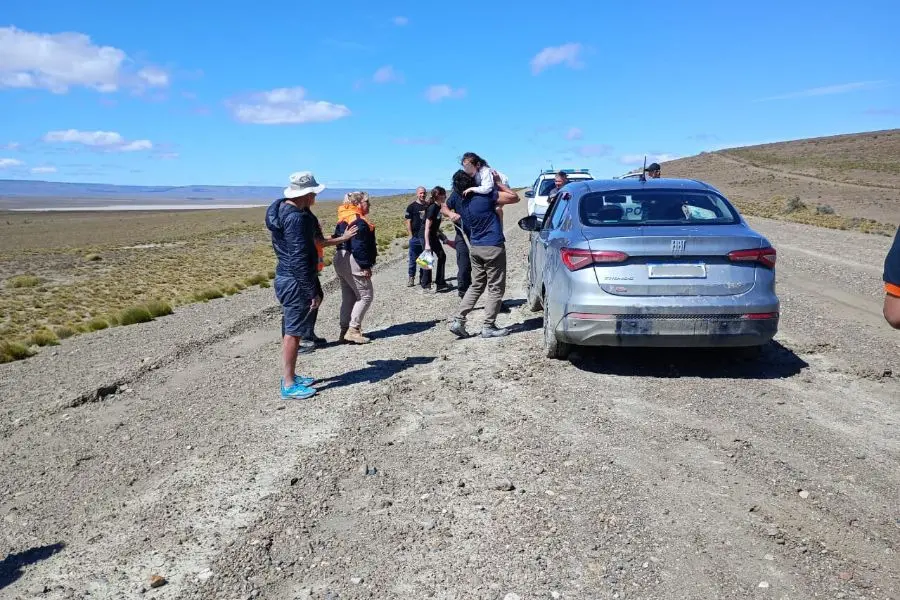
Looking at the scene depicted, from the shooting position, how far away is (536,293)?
8.26 metres

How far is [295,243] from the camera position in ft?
20.2

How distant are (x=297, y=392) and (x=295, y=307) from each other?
0.75 m

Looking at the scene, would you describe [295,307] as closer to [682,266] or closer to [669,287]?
[669,287]

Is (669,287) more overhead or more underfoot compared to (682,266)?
more underfoot

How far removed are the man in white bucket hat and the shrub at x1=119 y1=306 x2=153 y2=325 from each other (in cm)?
796

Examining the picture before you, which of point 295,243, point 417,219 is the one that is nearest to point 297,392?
point 295,243

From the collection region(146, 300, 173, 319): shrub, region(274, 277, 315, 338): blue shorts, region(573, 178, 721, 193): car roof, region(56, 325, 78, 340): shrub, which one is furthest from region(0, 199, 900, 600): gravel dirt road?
region(146, 300, 173, 319): shrub

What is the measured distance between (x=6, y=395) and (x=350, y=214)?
425 centimetres

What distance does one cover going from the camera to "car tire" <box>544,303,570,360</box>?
679 cm

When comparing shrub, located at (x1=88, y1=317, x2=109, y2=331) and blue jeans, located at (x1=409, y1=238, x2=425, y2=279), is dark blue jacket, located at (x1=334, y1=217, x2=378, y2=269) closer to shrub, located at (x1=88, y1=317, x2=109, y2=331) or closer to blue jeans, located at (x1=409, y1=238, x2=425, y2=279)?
blue jeans, located at (x1=409, y1=238, x2=425, y2=279)

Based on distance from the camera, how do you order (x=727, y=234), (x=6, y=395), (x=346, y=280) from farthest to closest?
(x=346, y=280), (x=6, y=395), (x=727, y=234)

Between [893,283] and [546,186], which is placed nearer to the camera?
[893,283]

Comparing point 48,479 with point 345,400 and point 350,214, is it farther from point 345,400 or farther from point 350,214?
point 350,214

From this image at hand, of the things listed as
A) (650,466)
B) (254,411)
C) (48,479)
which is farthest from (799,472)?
(48,479)
